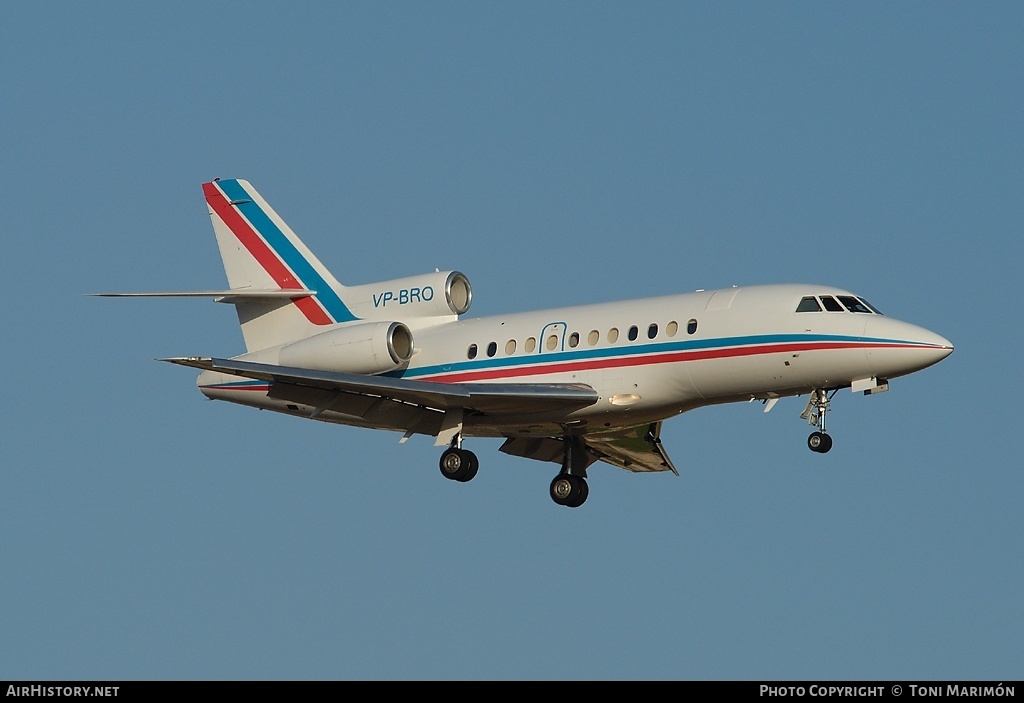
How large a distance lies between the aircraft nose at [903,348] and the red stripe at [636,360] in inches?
1.9

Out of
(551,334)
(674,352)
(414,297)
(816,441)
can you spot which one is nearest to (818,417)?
(816,441)

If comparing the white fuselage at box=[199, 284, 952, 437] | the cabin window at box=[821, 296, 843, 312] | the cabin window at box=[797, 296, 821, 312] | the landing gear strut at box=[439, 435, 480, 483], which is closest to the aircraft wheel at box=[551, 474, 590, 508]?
the white fuselage at box=[199, 284, 952, 437]

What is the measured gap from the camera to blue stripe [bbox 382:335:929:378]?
29.1 m

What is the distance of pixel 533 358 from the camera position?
103ft

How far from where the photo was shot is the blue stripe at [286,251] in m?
34.6

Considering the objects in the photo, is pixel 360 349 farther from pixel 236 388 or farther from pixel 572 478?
pixel 572 478

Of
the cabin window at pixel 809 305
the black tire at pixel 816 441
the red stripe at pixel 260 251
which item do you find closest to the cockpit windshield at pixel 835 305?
the cabin window at pixel 809 305

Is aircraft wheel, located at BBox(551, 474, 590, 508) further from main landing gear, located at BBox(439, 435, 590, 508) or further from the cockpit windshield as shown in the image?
the cockpit windshield

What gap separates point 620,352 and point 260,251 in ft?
30.4

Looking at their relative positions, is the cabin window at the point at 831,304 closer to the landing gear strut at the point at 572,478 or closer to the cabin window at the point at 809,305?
the cabin window at the point at 809,305

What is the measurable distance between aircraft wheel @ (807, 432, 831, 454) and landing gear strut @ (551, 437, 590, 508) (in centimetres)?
622

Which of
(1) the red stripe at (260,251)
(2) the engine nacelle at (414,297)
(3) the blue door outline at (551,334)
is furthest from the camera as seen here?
(1) the red stripe at (260,251)

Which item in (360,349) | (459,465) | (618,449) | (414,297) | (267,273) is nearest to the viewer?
(459,465)
